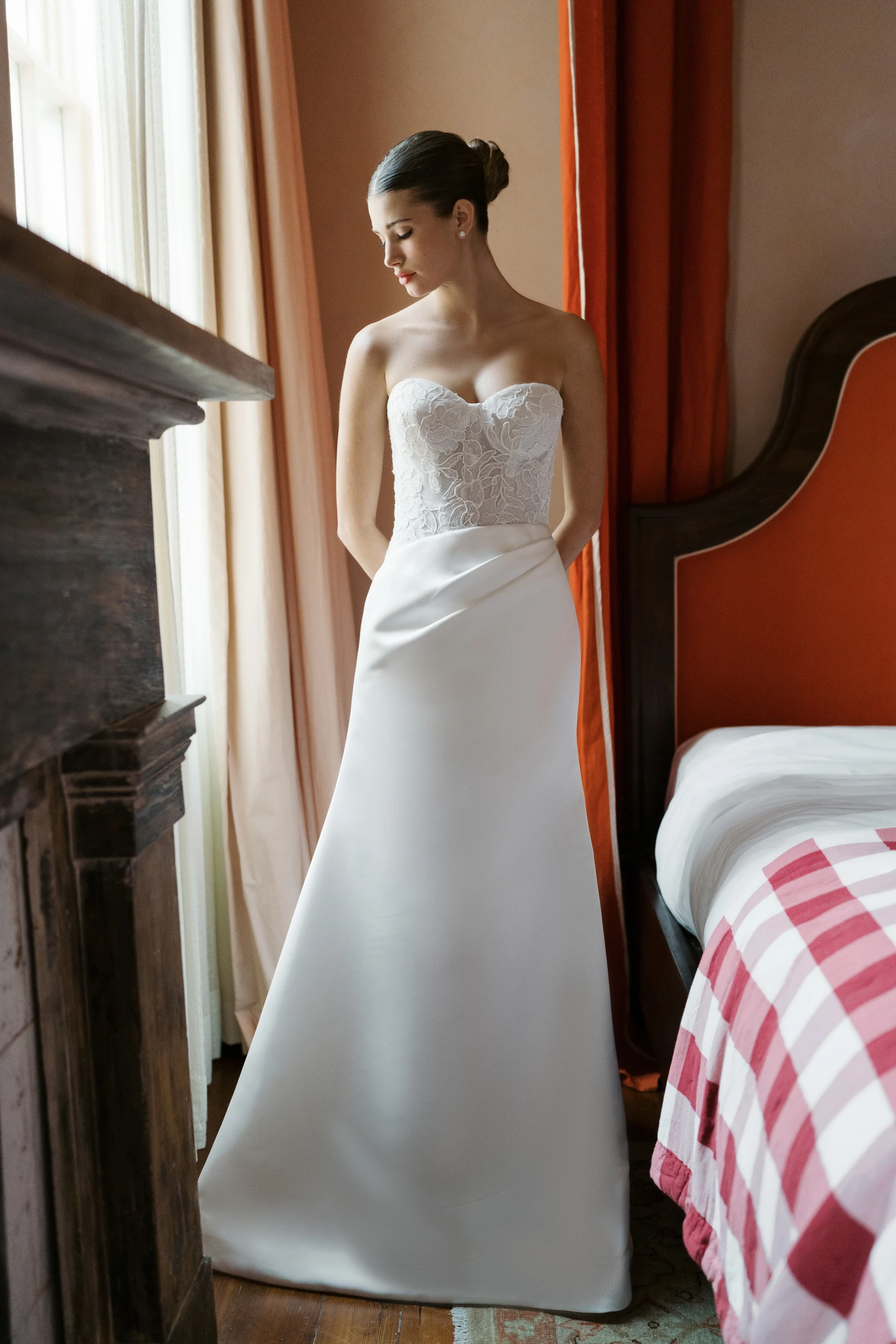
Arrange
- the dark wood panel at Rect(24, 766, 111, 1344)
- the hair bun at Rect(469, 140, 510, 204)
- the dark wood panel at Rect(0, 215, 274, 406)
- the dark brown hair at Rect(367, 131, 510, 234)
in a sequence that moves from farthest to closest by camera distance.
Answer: the hair bun at Rect(469, 140, 510, 204), the dark brown hair at Rect(367, 131, 510, 234), the dark wood panel at Rect(24, 766, 111, 1344), the dark wood panel at Rect(0, 215, 274, 406)

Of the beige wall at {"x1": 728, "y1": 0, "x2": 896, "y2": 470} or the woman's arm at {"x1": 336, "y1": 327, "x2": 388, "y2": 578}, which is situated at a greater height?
the beige wall at {"x1": 728, "y1": 0, "x2": 896, "y2": 470}

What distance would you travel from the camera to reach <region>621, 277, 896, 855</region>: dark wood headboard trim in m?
2.29

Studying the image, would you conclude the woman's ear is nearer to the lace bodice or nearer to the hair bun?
the hair bun

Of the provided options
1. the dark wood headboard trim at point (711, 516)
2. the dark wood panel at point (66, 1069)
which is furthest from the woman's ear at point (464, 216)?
the dark wood panel at point (66, 1069)

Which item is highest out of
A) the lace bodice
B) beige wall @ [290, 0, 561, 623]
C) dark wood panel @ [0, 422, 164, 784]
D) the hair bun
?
beige wall @ [290, 0, 561, 623]

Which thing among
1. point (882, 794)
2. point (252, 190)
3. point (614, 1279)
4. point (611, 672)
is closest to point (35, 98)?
point (252, 190)

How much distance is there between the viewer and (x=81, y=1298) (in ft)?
2.71

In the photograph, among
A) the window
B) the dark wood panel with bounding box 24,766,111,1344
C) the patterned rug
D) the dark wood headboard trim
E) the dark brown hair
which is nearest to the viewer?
the dark wood panel with bounding box 24,766,111,1344

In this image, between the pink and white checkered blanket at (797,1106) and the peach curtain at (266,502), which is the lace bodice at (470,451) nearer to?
the peach curtain at (266,502)

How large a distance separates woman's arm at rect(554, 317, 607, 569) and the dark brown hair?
285 mm

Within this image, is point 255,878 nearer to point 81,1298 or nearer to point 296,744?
point 296,744

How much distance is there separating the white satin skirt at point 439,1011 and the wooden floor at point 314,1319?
0.02m

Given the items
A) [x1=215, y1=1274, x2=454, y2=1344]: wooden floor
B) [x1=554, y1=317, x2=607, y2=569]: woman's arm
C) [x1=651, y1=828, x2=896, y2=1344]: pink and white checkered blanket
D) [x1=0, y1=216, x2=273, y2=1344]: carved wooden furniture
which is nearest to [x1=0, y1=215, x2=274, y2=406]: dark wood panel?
[x1=0, y1=216, x2=273, y2=1344]: carved wooden furniture

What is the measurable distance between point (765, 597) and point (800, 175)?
989mm
